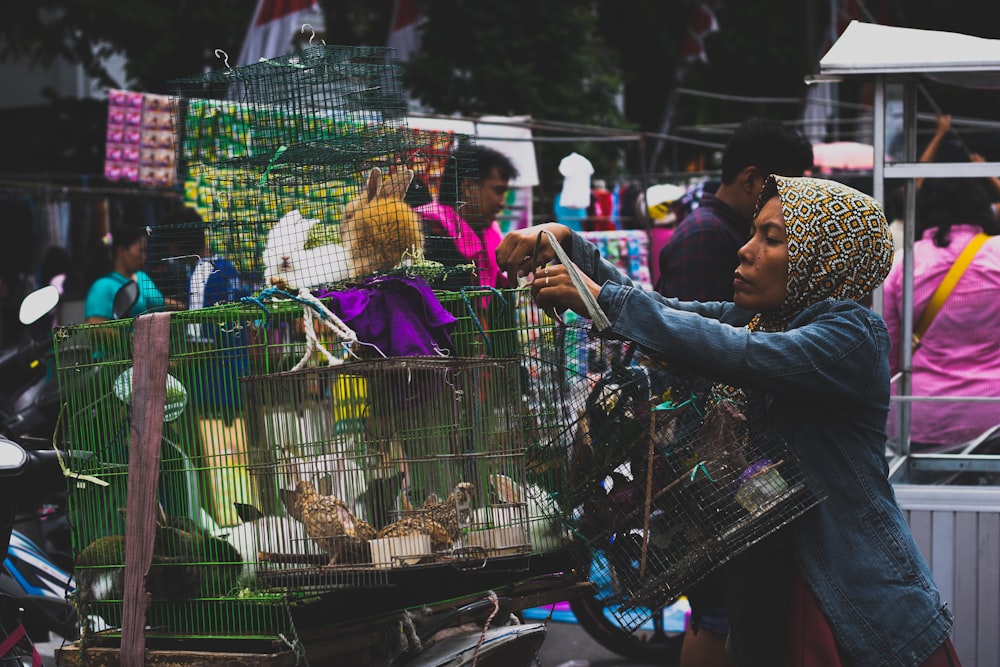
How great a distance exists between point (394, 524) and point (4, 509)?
1.23 m

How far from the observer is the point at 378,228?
373cm

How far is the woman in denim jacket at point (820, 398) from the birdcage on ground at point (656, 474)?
10cm

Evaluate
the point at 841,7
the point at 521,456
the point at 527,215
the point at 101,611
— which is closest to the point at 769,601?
the point at 521,456

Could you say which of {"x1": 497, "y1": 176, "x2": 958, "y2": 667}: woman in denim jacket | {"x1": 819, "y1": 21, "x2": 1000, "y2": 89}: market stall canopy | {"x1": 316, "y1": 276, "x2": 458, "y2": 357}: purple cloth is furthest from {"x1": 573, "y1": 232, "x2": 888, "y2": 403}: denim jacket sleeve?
{"x1": 819, "y1": 21, "x2": 1000, "y2": 89}: market stall canopy

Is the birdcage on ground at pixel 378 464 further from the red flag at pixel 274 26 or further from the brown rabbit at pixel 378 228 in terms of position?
the red flag at pixel 274 26

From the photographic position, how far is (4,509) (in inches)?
132

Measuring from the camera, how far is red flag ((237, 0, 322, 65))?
39.7 ft

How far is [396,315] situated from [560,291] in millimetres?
611

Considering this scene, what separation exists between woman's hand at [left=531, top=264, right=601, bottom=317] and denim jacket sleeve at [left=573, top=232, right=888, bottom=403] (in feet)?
0.16

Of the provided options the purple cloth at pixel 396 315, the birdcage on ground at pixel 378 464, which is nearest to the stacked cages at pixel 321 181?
the purple cloth at pixel 396 315

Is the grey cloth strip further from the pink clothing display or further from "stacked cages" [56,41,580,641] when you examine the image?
the pink clothing display

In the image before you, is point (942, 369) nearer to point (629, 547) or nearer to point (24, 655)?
point (629, 547)

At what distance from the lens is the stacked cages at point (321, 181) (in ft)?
12.2

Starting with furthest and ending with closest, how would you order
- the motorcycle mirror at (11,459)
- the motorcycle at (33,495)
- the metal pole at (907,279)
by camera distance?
the metal pole at (907,279), the motorcycle at (33,495), the motorcycle mirror at (11,459)
